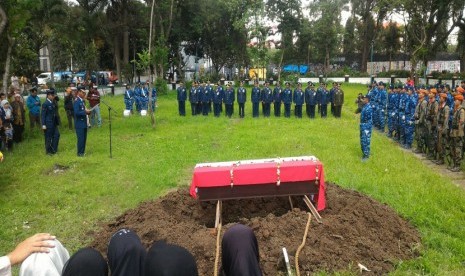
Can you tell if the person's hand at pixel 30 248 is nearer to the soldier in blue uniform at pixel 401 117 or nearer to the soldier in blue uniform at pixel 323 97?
the soldier in blue uniform at pixel 401 117

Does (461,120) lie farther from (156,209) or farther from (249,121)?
(249,121)

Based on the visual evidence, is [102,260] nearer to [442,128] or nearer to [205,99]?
[442,128]

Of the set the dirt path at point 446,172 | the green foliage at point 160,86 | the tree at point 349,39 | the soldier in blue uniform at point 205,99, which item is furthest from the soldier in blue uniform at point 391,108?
the tree at point 349,39

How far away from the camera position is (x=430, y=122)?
1164cm

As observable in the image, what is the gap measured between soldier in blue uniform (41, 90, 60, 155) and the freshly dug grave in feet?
17.8

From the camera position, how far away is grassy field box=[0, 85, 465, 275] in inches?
255

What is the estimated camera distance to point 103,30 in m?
32.2

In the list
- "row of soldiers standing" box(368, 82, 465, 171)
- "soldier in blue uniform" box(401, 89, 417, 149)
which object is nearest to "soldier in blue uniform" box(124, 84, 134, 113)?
"row of soldiers standing" box(368, 82, 465, 171)

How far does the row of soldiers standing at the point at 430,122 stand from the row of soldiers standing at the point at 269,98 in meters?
2.82

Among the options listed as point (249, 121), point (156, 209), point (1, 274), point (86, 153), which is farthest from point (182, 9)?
point (1, 274)

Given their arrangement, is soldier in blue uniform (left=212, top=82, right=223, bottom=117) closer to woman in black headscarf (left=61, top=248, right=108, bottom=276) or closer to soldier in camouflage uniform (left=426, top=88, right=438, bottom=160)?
soldier in camouflage uniform (left=426, top=88, right=438, bottom=160)

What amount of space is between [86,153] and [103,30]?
22839mm

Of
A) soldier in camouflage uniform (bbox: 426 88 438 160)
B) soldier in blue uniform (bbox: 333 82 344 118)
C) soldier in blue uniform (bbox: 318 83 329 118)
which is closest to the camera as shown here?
soldier in camouflage uniform (bbox: 426 88 438 160)

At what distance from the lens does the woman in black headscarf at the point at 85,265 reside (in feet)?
8.75
